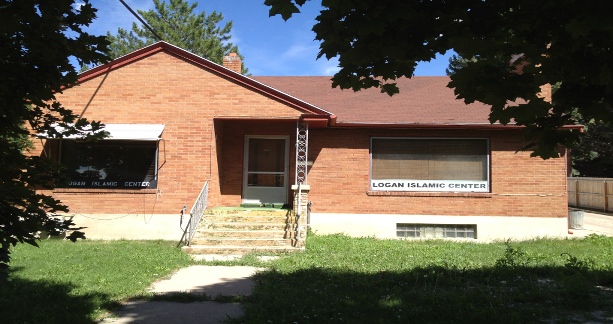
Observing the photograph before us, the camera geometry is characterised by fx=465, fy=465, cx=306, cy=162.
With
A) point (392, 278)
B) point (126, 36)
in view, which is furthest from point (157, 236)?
point (126, 36)

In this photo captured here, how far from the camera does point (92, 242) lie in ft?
37.2

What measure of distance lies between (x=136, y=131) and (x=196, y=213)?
2.64 m

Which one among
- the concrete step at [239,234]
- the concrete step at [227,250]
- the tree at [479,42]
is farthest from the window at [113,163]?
the tree at [479,42]

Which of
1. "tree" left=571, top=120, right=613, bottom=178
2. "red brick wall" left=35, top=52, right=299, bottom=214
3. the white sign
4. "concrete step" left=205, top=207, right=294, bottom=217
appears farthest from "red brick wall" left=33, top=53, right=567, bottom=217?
"tree" left=571, top=120, right=613, bottom=178

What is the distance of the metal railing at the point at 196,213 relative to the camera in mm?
10352

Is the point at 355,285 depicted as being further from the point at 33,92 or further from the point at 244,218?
the point at 244,218

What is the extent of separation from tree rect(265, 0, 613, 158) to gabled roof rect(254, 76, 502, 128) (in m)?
7.53

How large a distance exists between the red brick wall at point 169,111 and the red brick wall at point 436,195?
1778mm

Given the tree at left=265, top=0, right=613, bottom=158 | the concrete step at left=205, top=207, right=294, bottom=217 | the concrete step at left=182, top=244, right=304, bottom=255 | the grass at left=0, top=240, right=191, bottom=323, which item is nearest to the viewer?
the tree at left=265, top=0, right=613, bottom=158

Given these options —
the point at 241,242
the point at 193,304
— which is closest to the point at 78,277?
the point at 193,304

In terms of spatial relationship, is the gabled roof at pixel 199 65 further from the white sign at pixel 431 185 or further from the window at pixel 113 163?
the white sign at pixel 431 185

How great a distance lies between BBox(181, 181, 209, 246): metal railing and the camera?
408 inches

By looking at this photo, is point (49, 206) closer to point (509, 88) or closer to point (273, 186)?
point (509, 88)

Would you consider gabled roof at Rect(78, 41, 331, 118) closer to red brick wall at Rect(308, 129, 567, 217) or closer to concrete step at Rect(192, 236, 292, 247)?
red brick wall at Rect(308, 129, 567, 217)
